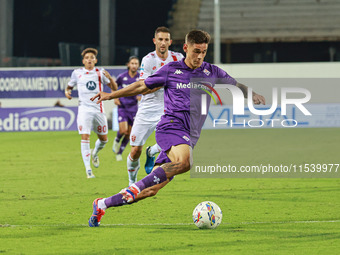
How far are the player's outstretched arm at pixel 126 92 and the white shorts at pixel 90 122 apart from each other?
5.38 metres

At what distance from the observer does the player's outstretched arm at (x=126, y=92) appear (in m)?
6.48

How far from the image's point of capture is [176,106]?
6969mm

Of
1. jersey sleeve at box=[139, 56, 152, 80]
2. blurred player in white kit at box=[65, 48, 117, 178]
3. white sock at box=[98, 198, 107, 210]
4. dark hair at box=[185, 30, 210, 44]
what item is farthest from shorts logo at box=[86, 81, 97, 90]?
white sock at box=[98, 198, 107, 210]

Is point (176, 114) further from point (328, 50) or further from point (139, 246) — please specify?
point (328, 50)

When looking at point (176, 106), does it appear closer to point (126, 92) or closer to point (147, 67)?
point (126, 92)

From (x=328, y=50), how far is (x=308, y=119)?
31.4ft

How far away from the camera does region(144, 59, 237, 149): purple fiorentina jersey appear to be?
273 inches

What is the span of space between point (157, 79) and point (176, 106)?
34cm

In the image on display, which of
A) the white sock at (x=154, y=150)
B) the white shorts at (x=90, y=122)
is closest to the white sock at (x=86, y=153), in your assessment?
the white shorts at (x=90, y=122)

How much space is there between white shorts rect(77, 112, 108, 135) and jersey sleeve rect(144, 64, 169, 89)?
5.21m

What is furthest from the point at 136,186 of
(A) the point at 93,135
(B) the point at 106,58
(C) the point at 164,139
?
(B) the point at 106,58

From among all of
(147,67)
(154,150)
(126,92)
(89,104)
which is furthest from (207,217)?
(89,104)

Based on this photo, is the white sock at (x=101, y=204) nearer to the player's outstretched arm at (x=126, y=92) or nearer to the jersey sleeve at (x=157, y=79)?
the player's outstretched arm at (x=126, y=92)

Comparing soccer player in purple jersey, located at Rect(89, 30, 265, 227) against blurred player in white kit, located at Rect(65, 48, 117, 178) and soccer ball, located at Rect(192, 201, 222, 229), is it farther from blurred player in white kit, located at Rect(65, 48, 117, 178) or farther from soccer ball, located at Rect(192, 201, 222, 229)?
blurred player in white kit, located at Rect(65, 48, 117, 178)
